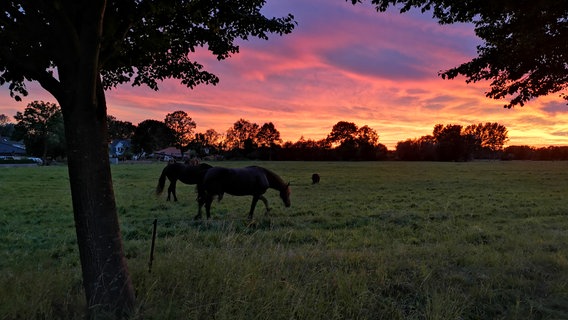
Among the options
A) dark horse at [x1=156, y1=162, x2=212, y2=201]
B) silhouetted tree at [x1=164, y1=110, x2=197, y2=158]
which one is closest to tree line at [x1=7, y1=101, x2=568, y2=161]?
silhouetted tree at [x1=164, y1=110, x2=197, y2=158]

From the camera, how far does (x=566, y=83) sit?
8.45 meters

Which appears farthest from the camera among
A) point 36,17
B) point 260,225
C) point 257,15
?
point 260,225

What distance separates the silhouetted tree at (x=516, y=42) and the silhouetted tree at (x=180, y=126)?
128 m

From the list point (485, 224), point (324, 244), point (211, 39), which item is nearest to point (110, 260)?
point (211, 39)

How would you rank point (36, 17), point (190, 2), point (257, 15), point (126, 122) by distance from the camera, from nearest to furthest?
point (36, 17)
point (190, 2)
point (257, 15)
point (126, 122)

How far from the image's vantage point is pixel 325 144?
126562mm

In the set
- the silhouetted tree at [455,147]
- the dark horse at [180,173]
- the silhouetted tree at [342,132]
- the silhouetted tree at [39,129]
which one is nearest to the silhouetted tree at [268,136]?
the silhouetted tree at [342,132]

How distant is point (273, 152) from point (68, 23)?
4550 inches

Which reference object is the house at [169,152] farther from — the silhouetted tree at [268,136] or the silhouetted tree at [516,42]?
the silhouetted tree at [516,42]

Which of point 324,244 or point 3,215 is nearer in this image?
point 324,244

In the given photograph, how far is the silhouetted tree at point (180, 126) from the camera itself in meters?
130

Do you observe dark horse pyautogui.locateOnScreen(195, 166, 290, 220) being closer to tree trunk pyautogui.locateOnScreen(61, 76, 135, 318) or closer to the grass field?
the grass field

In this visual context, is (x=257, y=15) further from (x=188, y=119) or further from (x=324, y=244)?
(x=188, y=119)

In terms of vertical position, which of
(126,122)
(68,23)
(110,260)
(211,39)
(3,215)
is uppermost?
(126,122)
